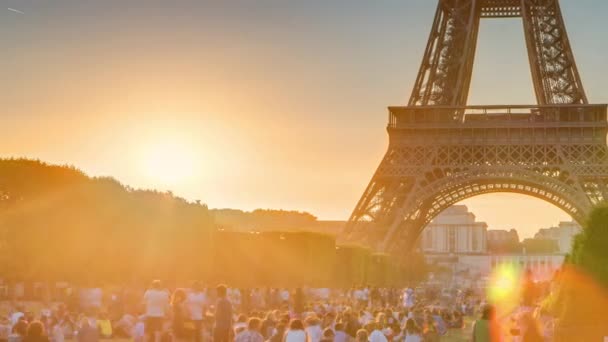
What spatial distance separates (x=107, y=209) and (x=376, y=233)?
1954cm

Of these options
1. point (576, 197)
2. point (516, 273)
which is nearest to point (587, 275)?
point (576, 197)

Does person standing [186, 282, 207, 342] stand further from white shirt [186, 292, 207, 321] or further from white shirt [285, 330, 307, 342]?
white shirt [285, 330, 307, 342]

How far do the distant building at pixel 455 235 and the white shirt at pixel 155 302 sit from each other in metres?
162

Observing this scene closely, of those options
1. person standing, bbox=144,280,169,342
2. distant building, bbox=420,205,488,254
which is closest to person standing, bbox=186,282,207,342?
person standing, bbox=144,280,169,342

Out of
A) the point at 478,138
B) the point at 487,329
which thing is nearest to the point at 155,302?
the point at 487,329

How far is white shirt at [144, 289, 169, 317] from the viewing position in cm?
2261

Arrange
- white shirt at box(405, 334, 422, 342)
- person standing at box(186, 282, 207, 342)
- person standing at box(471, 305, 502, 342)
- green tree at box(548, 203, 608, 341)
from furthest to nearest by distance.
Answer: green tree at box(548, 203, 608, 341), person standing at box(186, 282, 207, 342), white shirt at box(405, 334, 422, 342), person standing at box(471, 305, 502, 342)

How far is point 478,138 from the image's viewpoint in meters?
60.2

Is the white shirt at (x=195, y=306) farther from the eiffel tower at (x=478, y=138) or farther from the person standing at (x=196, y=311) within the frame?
the eiffel tower at (x=478, y=138)

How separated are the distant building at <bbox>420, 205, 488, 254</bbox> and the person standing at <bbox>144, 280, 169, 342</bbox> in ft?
530

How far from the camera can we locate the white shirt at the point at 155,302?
2261 centimetres

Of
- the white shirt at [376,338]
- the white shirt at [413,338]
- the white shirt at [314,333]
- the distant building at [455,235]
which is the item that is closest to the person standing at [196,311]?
the white shirt at [314,333]

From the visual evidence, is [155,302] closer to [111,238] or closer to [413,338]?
[413,338]

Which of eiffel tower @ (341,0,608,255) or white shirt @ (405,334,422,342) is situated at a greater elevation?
eiffel tower @ (341,0,608,255)
